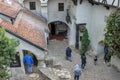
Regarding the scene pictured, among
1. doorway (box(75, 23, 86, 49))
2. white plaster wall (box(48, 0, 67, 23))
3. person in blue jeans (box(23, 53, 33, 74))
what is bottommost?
person in blue jeans (box(23, 53, 33, 74))

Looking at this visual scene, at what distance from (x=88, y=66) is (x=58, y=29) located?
11750mm

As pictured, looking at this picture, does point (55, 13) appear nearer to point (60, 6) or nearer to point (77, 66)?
point (60, 6)

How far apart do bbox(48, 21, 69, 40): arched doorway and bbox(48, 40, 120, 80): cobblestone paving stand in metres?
4.40

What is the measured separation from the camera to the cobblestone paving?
915 inches

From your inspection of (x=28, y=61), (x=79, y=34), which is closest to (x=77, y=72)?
(x=28, y=61)

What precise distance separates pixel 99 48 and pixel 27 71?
30.4ft

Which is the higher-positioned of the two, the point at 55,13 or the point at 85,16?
the point at 55,13

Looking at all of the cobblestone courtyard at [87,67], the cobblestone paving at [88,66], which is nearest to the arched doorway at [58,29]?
the cobblestone paving at [88,66]

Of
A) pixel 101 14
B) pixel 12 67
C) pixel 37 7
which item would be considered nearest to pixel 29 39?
pixel 12 67

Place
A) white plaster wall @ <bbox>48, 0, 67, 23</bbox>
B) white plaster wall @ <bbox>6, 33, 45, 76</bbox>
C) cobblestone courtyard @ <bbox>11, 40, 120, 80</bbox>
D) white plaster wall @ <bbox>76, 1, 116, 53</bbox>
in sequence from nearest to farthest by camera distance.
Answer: white plaster wall @ <bbox>6, 33, 45, 76</bbox> < cobblestone courtyard @ <bbox>11, 40, 120, 80</bbox> < white plaster wall @ <bbox>76, 1, 116, 53</bbox> < white plaster wall @ <bbox>48, 0, 67, 23</bbox>

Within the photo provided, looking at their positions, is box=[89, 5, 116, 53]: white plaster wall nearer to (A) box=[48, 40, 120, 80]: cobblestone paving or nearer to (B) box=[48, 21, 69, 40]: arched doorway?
(A) box=[48, 40, 120, 80]: cobblestone paving

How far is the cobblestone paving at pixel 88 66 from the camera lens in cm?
2323

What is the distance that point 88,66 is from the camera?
83.7 feet

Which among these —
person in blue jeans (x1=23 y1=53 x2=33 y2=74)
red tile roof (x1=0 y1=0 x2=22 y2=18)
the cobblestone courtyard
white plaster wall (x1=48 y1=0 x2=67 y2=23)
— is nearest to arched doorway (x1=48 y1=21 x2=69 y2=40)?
white plaster wall (x1=48 y1=0 x2=67 y2=23)
